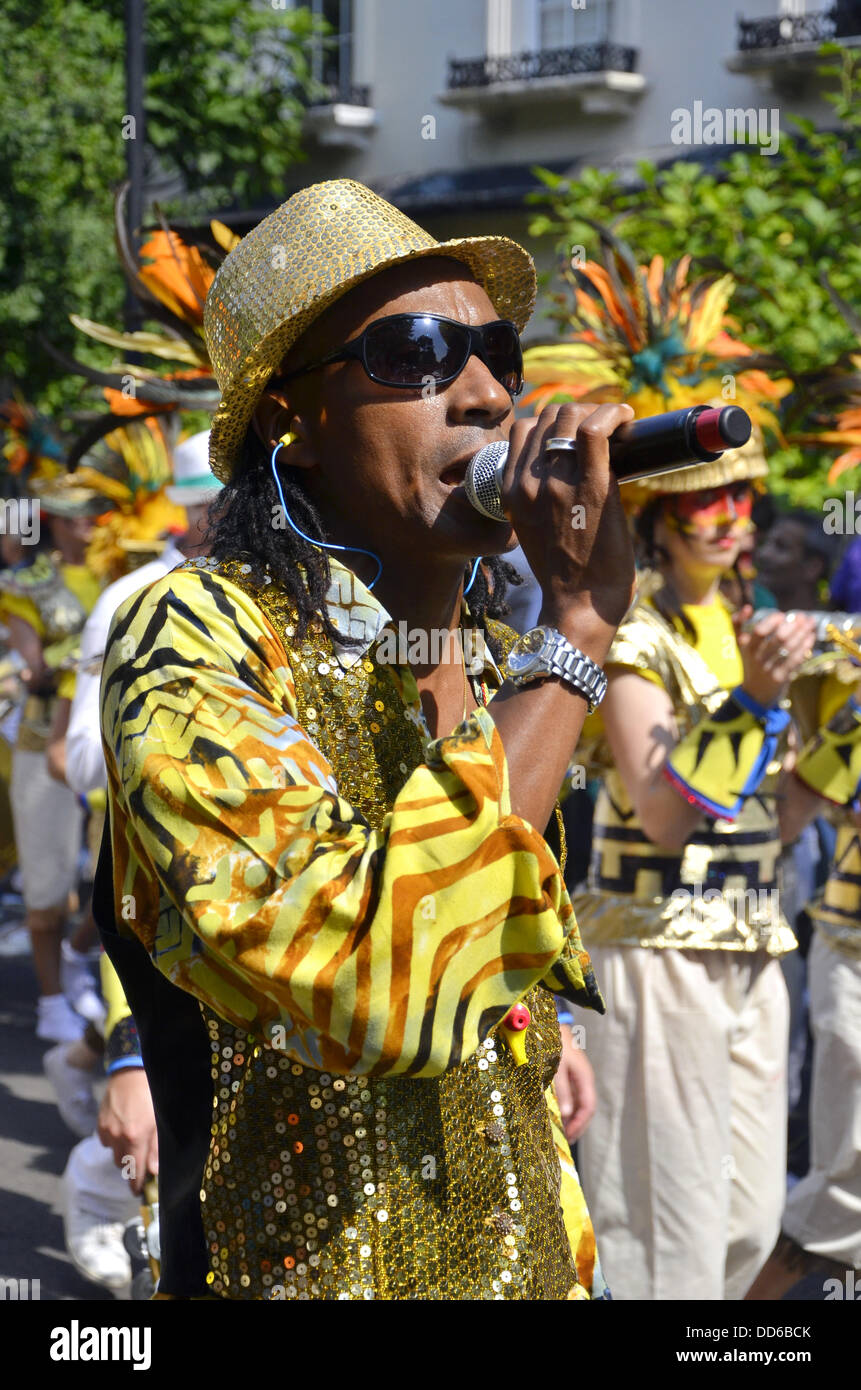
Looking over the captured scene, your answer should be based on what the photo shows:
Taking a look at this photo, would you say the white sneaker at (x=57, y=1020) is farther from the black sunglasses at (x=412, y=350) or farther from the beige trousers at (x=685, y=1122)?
the black sunglasses at (x=412, y=350)

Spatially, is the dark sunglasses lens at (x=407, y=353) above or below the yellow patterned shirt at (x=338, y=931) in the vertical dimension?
above

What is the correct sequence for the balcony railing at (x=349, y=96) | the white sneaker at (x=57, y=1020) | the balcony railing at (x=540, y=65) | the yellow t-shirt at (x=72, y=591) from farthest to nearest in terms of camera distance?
the balcony railing at (x=349, y=96), the balcony railing at (x=540, y=65), the yellow t-shirt at (x=72, y=591), the white sneaker at (x=57, y=1020)

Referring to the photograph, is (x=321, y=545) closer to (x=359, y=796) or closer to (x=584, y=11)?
(x=359, y=796)

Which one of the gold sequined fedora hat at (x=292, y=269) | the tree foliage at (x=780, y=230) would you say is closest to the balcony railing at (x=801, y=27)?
the tree foliage at (x=780, y=230)

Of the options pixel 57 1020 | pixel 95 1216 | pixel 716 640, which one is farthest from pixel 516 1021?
pixel 57 1020

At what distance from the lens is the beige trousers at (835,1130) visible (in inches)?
181

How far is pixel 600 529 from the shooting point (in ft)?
5.84

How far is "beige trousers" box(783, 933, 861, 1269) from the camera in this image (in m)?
4.59

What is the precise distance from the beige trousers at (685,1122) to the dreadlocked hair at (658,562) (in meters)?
0.86

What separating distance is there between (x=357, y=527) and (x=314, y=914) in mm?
634

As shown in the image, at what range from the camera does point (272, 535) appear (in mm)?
2068

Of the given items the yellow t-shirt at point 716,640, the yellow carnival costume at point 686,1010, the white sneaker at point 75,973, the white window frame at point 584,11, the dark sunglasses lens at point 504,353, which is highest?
the white window frame at point 584,11

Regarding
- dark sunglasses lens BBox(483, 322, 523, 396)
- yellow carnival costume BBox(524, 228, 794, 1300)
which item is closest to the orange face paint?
yellow carnival costume BBox(524, 228, 794, 1300)

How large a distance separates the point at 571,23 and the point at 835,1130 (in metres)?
16.1
